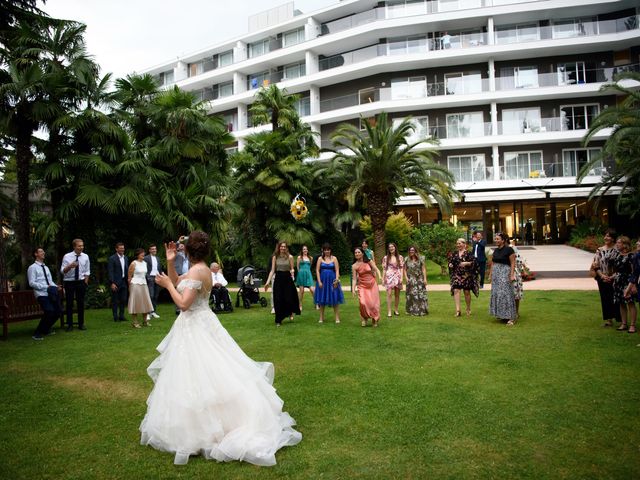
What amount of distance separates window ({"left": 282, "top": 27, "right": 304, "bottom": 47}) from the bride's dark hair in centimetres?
3854

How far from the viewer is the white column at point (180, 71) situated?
151 feet

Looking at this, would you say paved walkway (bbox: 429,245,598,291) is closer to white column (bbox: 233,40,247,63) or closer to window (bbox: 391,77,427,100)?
window (bbox: 391,77,427,100)

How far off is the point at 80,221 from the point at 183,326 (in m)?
13.3

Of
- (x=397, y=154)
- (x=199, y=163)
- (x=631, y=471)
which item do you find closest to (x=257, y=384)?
(x=631, y=471)

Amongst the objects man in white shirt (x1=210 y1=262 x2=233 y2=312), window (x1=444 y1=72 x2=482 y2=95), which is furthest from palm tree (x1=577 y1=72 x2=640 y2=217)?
man in white shirt (x1=210 y1=262 x2=233 y2=312)

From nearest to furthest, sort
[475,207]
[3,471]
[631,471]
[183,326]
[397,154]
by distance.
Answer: [631,471], [3,471], [183,326], [397,154], [475,207]

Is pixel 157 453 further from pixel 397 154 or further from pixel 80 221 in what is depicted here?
pixel 397 154

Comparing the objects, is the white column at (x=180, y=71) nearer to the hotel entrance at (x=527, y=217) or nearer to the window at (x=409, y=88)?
the window at (x=409, y=88)

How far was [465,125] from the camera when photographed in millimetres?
33062

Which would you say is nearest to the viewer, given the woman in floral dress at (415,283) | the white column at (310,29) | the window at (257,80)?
the woman in floral dress at (415,283)

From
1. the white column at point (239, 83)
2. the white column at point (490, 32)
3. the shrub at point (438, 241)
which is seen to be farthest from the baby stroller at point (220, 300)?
the white column at point (239, 83)

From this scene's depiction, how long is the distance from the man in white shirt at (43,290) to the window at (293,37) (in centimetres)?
3403

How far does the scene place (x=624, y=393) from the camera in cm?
557

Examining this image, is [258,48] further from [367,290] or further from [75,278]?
[367,290]
